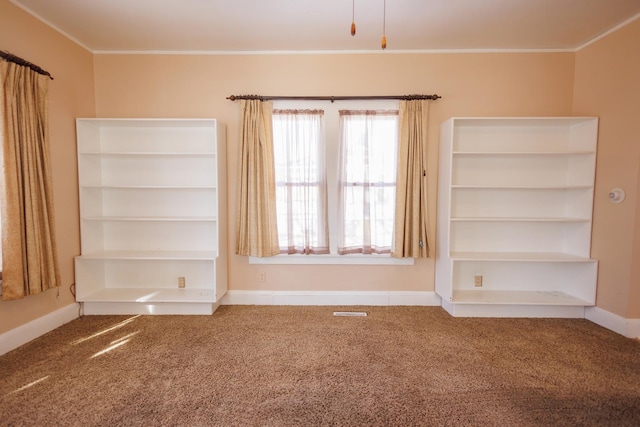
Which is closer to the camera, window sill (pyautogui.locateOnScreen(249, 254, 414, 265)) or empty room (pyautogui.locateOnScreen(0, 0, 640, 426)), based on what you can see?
empty room (pyautogui.locateOnScreen(0, 0, 640, 426))

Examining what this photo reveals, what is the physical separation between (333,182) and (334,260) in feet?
2.71

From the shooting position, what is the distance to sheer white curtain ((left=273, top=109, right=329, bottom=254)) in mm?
3064

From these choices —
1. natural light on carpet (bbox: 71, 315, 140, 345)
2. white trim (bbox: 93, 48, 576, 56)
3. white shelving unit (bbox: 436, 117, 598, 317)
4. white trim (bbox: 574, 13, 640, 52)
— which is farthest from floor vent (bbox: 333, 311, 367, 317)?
white trim (bbox: 574, 13, 640, 52)

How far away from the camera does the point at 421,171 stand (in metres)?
3.02

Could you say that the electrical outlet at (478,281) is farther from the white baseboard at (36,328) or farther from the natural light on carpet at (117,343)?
the white baseboard at (36,328)

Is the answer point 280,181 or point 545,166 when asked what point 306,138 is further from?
point 545,166

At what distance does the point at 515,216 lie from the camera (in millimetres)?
3125

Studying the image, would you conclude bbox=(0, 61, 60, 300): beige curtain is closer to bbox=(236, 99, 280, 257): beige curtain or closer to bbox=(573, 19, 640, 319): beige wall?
bbox=(236, 99, 280, 257): beige curtain

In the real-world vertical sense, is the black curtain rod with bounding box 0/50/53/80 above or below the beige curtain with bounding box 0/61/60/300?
above

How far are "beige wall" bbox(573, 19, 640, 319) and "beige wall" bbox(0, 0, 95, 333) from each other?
16.1 feet

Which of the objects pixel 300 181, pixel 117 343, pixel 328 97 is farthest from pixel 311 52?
pixel 117 343

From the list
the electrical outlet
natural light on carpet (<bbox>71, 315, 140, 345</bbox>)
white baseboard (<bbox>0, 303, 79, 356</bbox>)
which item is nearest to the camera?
white baseboard (<bbox>0, 303, 79, 356</bbox>)

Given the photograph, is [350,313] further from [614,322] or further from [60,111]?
[60,111]

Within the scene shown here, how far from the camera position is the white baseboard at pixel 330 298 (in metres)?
3.23
